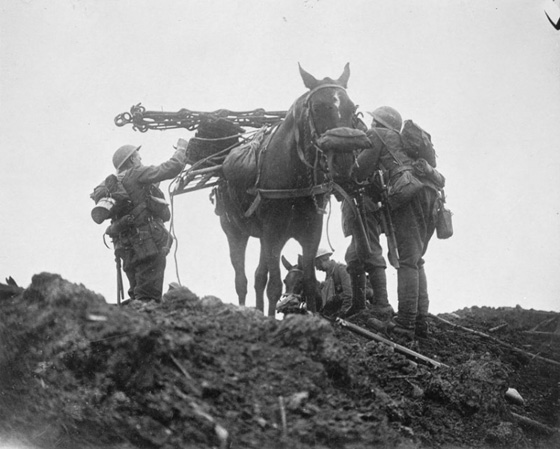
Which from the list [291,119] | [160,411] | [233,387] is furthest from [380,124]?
[160,411]

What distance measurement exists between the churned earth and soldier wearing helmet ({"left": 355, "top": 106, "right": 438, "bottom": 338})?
1.40 m

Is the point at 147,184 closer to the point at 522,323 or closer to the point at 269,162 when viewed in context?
the point at 269,162

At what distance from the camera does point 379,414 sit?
3945 millimetres

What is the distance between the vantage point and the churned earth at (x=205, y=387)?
341 centimetres

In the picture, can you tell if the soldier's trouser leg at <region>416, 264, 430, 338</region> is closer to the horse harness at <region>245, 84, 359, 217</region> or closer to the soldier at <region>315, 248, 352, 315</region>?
the soldier at <region>315, 248, 352, 315</region>

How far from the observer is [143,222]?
25.7ft

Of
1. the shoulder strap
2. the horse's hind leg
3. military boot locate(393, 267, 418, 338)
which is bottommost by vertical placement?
military boot locate(393, 267, 418, 338)

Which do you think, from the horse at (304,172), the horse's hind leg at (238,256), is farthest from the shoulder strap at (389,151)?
the horse's hind leg at (238,256)

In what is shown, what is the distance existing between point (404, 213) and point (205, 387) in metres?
3.71

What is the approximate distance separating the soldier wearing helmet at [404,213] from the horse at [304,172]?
58 centimetres

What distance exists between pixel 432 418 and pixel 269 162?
10.6ft

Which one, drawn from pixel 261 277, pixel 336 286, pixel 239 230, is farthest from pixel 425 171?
pixel 336 286

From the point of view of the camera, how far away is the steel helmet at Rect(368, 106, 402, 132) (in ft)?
22.9

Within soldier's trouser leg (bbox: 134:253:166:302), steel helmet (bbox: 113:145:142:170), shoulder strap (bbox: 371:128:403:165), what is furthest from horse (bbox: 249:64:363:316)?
steel helmet (bbox: 113:145:142:170)
